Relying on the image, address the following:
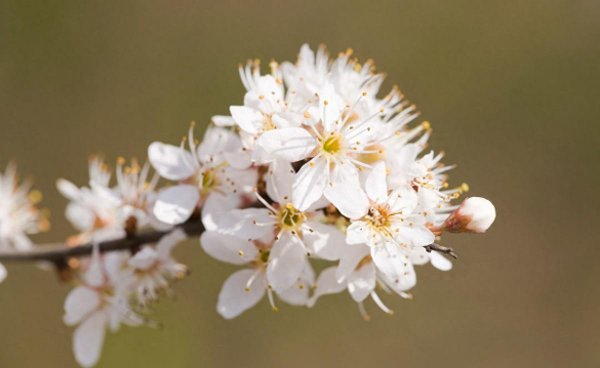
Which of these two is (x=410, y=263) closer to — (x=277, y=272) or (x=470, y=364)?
(x=277, y=272)

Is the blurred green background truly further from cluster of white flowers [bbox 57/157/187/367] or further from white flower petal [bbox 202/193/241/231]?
white flower petal [bbox 202/193/241/231]

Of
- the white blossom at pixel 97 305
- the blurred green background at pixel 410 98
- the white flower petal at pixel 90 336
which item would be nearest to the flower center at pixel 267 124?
the white blossom at pixel 97 305

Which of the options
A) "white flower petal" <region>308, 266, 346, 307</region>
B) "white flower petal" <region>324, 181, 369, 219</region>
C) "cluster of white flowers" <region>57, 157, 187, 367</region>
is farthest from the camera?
"cluster of white flowers" <region>57, 157, 187, 367</region>

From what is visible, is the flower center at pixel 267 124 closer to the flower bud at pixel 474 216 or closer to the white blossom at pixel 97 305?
the flower bud at pixel 474 216

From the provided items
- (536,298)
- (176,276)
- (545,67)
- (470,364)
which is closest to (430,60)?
(545,67)

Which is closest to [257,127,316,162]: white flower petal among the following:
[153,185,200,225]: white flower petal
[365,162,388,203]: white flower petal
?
[365,162,388,203]: white flower petal

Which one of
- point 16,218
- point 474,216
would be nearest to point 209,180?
point 474,216
